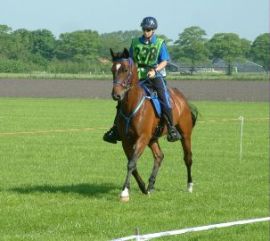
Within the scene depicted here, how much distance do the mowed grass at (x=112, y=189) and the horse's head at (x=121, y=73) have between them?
1816mm

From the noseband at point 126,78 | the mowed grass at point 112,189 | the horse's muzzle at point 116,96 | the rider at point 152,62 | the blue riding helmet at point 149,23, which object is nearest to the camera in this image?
the mowed grass at point 112,189

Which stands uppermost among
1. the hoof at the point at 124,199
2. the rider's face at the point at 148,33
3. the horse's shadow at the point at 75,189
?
the rider's face at the point at 148,33

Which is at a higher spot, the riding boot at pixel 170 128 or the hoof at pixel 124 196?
the riding boot at pixel 170 128

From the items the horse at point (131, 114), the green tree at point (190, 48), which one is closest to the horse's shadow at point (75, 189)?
the horse at point (131, 114)

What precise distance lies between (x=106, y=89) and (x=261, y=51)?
285 feet

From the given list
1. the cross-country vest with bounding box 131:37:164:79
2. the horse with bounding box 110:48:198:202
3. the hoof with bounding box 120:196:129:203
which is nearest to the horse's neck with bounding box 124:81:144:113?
the horse with bounding box 110:48:198:202

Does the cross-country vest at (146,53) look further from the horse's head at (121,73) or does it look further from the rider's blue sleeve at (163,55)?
the horse's head at (121,73)

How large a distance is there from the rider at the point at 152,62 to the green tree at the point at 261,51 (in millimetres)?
124782

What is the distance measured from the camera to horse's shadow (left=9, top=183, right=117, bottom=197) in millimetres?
13219

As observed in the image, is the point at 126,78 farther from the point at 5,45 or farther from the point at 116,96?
the point at 5,45

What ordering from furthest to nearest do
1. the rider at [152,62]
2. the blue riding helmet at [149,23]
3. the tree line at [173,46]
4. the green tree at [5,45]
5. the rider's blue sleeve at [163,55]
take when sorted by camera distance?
the tree line at [173,46] < the green tree at [5,45] < the rider's blue sleeve at [163,55] < the rider at [152,62] < the blue riding helmet at [149,23]

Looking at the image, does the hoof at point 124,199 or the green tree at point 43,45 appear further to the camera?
the green tree at point 43,45

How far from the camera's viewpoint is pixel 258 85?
65438 mm

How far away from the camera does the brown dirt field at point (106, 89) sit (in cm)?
6291
